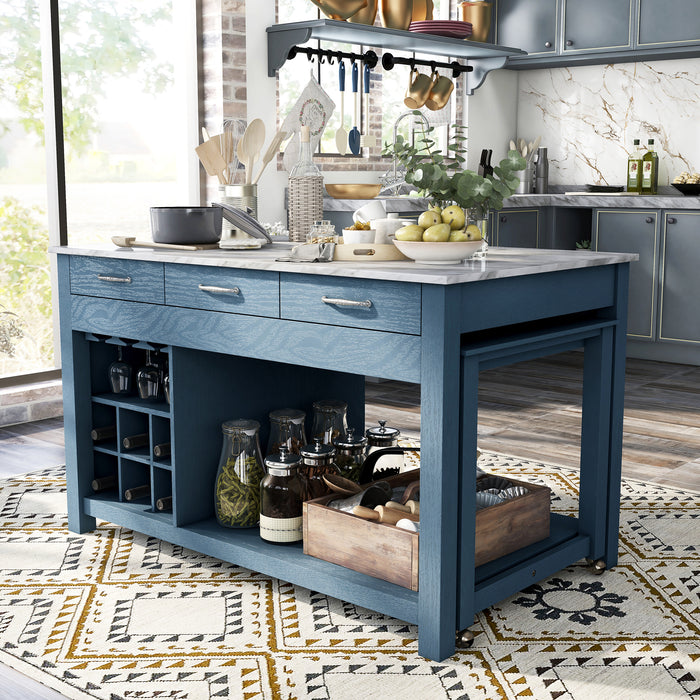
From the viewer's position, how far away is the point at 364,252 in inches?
91.3

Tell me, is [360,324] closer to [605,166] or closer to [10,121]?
[10,121]

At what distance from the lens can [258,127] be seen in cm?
281

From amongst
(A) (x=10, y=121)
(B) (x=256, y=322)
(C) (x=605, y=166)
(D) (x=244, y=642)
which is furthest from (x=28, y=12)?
(C) (x=605, y=166)

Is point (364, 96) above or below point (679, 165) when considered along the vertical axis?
above

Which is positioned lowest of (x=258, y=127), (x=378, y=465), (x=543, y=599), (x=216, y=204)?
(x=543, y=599)

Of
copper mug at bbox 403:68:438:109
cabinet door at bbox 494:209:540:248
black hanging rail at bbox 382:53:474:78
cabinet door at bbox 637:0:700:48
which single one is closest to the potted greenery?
black hanging rail at bbox 382:53:474:78

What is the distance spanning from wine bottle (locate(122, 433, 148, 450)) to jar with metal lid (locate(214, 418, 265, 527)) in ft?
1.06

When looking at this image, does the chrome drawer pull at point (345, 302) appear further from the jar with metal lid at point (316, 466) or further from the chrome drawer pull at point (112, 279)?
the chrome drawer pull at point (112, 279)

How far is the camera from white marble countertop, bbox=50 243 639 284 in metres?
1.97

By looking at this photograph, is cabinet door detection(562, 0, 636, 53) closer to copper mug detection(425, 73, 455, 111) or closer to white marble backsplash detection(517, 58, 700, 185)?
white marble backsplash detection(517, 58, 700, 185)

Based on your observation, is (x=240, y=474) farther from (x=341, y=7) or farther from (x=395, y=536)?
(x=341, y=7)

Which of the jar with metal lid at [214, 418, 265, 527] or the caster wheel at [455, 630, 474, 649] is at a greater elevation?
the jar with metal lid at [214, 418, 265, 527]

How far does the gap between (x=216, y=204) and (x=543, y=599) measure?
4.56 ft

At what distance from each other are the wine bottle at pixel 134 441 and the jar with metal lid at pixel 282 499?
51 centimetres
